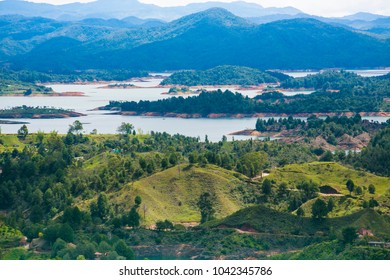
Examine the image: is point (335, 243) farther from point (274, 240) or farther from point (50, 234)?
point (50, 234)

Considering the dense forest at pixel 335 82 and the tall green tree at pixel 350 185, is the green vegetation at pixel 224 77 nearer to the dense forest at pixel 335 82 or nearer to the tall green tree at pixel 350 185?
the dense forest at pixel 335 82

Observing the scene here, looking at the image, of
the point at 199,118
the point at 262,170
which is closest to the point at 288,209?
the point at 262,170

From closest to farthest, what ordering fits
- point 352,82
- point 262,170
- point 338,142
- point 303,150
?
point 262,170 → point 303,150 → point 338,142 → point 352,82

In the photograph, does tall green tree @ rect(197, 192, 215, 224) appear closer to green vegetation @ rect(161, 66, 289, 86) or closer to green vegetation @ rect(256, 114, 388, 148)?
green vegetation @ rect(256, 114, 388, 148)

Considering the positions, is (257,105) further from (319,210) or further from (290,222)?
(290,222)

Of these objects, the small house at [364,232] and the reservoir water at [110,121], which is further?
the reservoir water at [110,121]

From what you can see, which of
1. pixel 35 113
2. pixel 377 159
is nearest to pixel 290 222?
pixel 377 159

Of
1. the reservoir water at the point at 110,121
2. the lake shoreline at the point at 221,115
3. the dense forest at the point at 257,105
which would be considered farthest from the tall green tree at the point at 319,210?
the dense forest at the point at 257,105

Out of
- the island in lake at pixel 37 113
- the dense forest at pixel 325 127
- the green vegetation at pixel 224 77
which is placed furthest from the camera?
the green vegetation at pixel 224 77
